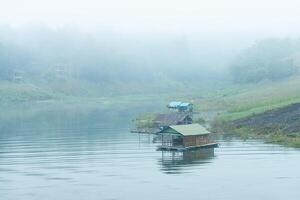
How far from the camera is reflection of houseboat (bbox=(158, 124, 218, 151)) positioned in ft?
280

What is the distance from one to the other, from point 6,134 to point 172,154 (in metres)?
43.7

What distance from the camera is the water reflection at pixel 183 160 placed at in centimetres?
7319

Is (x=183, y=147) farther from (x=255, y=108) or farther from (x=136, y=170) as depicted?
(x=255, y=108)

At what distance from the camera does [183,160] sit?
7919cm

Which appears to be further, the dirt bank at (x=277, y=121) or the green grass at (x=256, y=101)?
the green grass at (x=256, y=101)

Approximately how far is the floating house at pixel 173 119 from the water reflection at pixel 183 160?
2341cm

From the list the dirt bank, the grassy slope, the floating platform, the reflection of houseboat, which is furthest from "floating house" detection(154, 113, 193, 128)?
the floating platform

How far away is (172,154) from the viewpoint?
3337 inches

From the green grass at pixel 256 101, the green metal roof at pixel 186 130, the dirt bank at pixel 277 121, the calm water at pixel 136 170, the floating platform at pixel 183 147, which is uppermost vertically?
the green grass at pixel 256 101

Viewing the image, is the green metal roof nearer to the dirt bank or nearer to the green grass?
the dirt bank

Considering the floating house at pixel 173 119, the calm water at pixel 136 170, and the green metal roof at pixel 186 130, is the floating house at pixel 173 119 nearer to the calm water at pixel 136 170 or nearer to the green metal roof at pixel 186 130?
the calm water at pixel 136 170

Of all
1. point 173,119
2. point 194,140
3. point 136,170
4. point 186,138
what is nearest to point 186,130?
point 186,138

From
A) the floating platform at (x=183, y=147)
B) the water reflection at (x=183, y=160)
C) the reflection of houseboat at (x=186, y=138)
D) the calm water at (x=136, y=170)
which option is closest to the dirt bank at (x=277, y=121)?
the calm water at (x=136, y=170)

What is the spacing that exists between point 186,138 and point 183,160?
23.8ft
